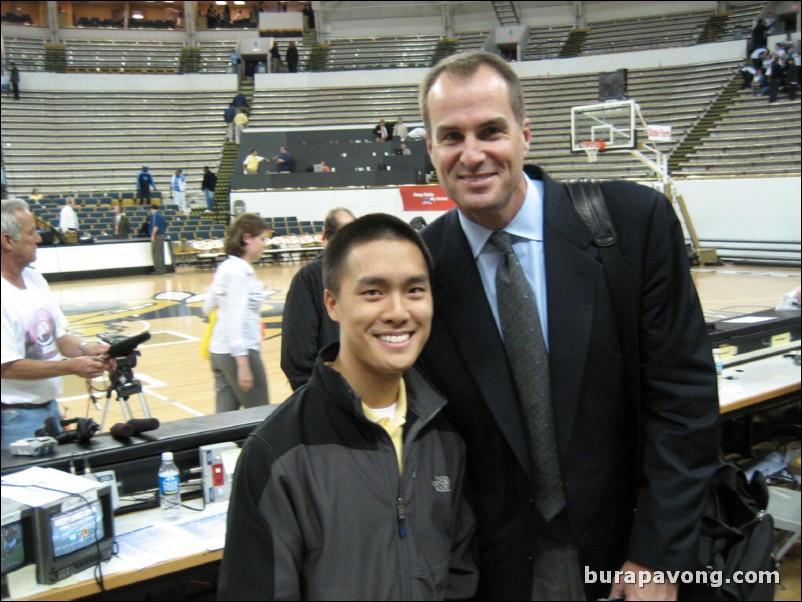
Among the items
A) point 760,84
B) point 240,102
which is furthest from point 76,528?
point 240,102

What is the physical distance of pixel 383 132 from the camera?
20.7 m

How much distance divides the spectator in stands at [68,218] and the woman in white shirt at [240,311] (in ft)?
40.2

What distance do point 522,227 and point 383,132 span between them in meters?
19.5

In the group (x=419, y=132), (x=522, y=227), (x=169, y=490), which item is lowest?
(x=169, y=490)

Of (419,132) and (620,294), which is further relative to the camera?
(419,132)

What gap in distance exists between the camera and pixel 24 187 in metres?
21.1

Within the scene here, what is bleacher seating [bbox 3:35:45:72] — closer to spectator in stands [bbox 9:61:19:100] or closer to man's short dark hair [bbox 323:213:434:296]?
spectator in stands [bbox 9:61:19:100]

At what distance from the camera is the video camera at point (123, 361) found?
3.67 m

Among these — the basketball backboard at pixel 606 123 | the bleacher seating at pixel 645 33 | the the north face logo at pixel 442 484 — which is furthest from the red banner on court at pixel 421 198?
the the north face logo at pixel 442 484

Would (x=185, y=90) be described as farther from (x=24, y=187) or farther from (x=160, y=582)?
(x=160, y=582)

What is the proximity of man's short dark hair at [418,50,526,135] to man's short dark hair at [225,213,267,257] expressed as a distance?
133 inches

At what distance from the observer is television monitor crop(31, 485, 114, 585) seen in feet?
7.87

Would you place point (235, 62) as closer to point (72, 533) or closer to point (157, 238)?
point (157, 238)

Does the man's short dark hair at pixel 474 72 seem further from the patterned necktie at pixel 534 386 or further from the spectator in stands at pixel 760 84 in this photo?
the spectator in stands at pixel 760 84
